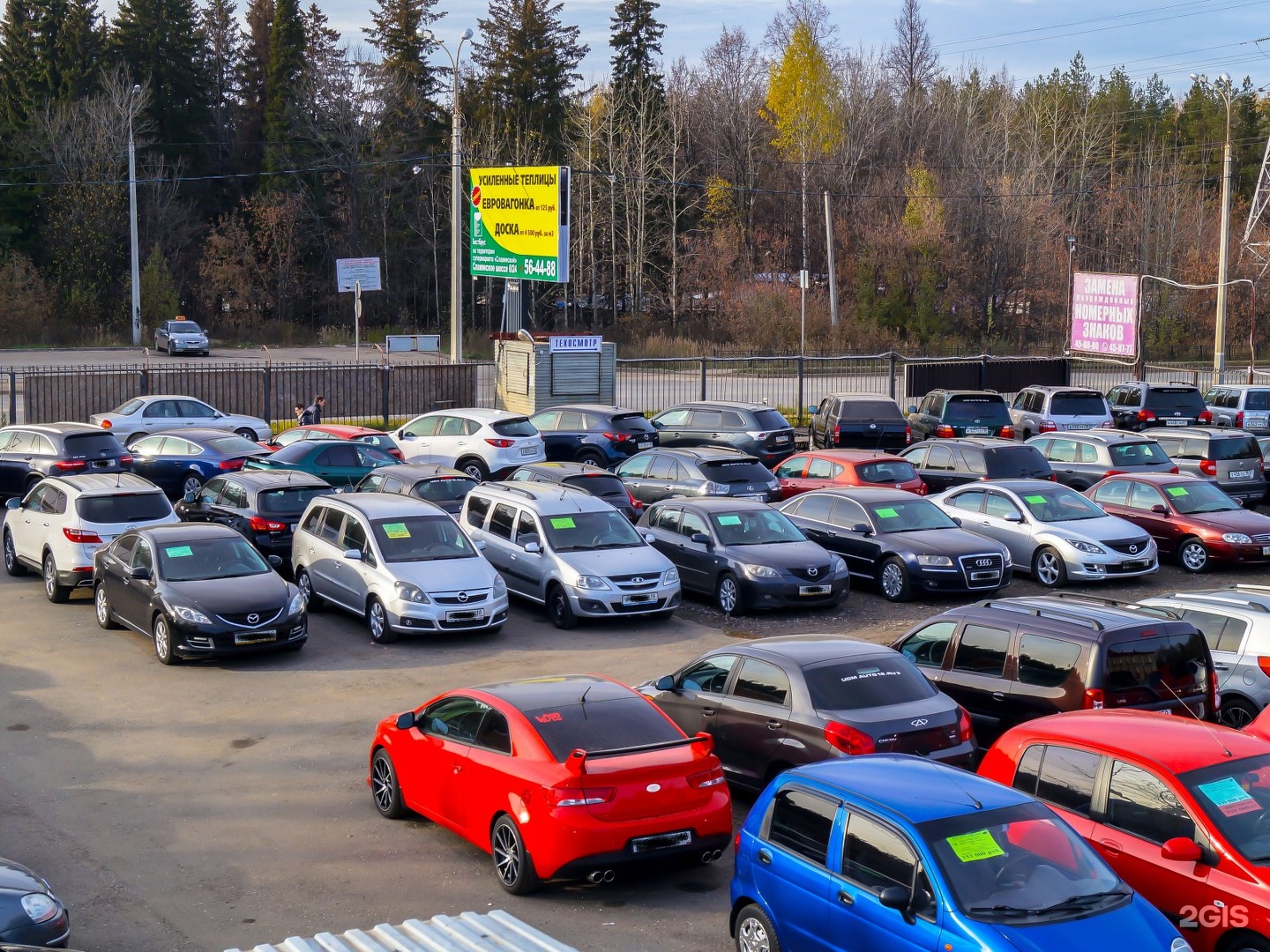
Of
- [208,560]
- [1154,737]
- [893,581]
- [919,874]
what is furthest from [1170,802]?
[208,560]

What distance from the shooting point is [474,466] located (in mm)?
26422

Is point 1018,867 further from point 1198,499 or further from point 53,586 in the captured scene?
point 1198,499

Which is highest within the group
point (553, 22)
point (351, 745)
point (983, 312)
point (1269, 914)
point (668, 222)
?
point (553, 22)

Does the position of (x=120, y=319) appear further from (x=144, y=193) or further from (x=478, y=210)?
(x=478, y=210)

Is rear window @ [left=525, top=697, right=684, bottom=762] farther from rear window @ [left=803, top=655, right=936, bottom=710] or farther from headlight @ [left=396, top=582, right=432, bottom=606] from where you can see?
headlight @ [left=396, top=582, right=432, bottom=606]

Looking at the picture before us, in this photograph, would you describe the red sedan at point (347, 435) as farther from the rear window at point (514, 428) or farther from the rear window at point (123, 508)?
the rear window at point (123, 508)

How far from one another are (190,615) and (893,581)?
9.33 metres

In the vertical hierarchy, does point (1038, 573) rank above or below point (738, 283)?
below

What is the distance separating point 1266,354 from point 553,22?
45.5m

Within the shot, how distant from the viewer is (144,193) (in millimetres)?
73062

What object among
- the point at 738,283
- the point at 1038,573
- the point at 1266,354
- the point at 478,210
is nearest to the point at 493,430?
the point at 1038,573

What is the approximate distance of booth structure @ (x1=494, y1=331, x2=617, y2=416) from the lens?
3494 cm

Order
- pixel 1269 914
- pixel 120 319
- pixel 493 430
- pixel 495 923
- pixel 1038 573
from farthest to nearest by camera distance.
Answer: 1. pixel 120 319
2. pixel 493 430
3. pixel 1038 573
4. pixel 495 923
5. pixel 1269 914

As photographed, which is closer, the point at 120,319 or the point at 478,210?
the point at 478,210
